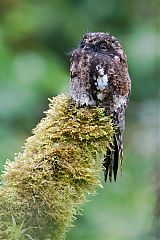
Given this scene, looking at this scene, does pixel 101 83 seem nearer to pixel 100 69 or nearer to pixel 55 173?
A: pixel 100 69

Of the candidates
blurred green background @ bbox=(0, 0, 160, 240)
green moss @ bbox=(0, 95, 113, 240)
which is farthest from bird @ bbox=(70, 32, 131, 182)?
blurred green background @ bbox=(0, 0, 160, 240)

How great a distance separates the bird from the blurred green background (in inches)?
16.9

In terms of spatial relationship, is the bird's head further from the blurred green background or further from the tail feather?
the blurred green background

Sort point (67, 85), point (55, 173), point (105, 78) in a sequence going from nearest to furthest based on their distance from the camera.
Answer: point (55, 173)
point (105, 78)
point (67, 85)

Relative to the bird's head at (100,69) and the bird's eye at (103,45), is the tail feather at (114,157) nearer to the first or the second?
the bird's head at (100,69)

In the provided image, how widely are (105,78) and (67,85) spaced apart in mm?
2599

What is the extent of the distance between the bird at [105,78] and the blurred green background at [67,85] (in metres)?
0.43

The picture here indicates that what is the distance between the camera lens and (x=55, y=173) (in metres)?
3.61

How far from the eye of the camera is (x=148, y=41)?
811 cm

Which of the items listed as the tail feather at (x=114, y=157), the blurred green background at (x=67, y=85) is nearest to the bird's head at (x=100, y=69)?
the tail feather at (x=114, y=157)

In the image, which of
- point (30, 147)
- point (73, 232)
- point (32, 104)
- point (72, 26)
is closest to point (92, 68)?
point (30, 147)

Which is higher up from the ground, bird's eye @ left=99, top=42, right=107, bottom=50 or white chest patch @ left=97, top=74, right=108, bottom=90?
bird's eye @ left=99, top=42, right=107, bottom=50

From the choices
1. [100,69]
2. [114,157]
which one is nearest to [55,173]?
[114,157]

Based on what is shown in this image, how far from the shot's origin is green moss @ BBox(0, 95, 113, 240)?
3.45m
